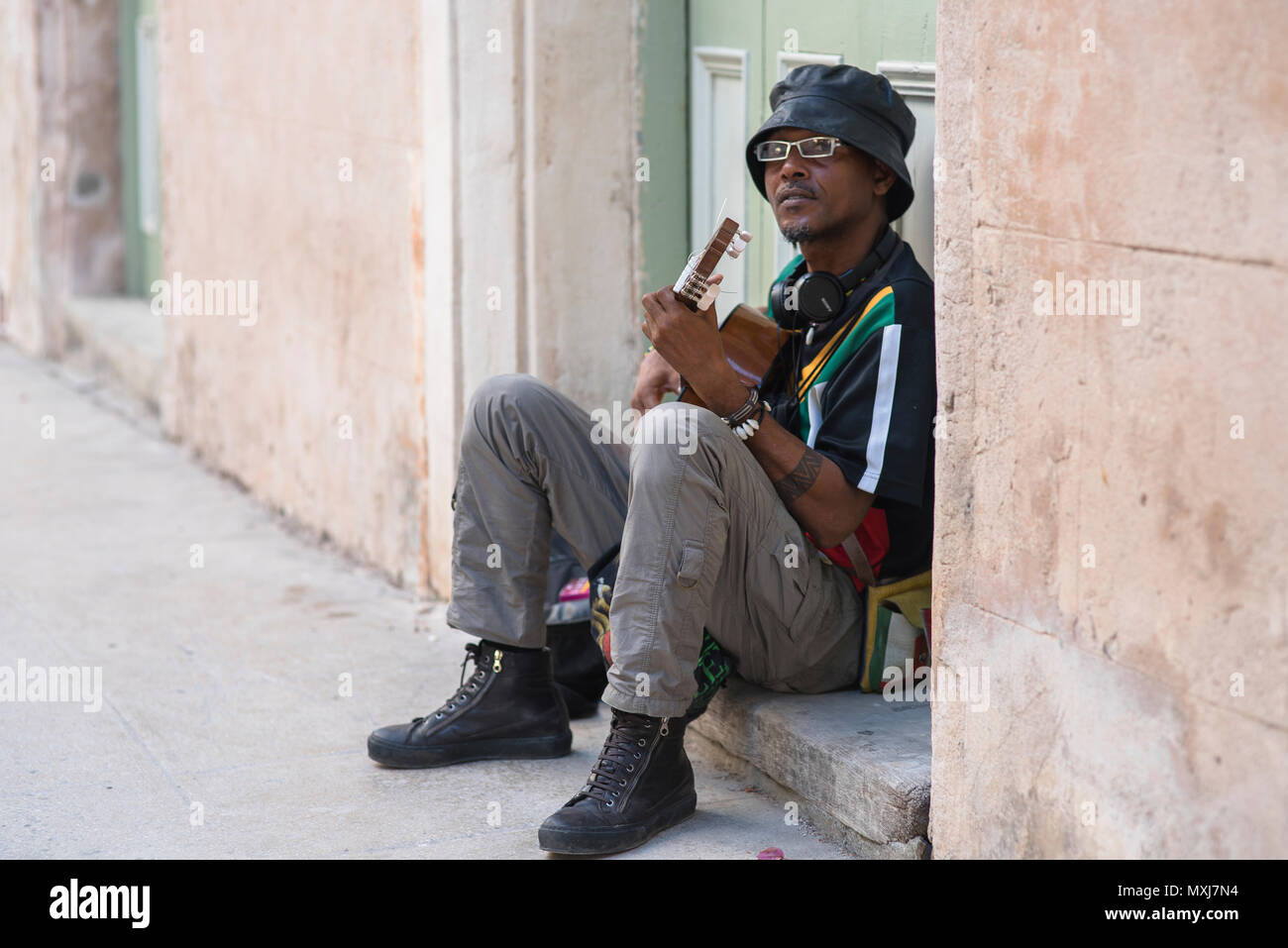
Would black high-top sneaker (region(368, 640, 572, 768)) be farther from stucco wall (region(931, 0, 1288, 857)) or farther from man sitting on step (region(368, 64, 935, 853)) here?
stucco wall (region(931, 0, 1288, 857))

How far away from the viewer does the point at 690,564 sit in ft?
9.64

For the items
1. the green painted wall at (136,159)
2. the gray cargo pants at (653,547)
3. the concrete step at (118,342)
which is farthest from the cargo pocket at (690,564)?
the green painted wall at (136,159)

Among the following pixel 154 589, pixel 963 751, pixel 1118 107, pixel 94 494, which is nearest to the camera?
pixel 1118 107

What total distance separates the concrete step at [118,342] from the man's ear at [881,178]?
5.36 m

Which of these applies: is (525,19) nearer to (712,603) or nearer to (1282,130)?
(712,603)

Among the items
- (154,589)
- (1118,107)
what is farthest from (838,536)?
(154,589)

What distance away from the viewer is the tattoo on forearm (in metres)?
3.02

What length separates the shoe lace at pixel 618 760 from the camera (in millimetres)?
3016

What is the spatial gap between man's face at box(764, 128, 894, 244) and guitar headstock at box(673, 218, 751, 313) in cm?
24

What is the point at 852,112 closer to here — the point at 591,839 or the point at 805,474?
the point at 805,474

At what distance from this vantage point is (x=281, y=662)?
171 inches

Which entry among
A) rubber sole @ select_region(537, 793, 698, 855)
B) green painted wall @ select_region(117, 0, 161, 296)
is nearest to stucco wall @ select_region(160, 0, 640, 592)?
rubber sole @ select_region(537, 793, 698, 855)

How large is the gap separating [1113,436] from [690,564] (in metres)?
0.87
